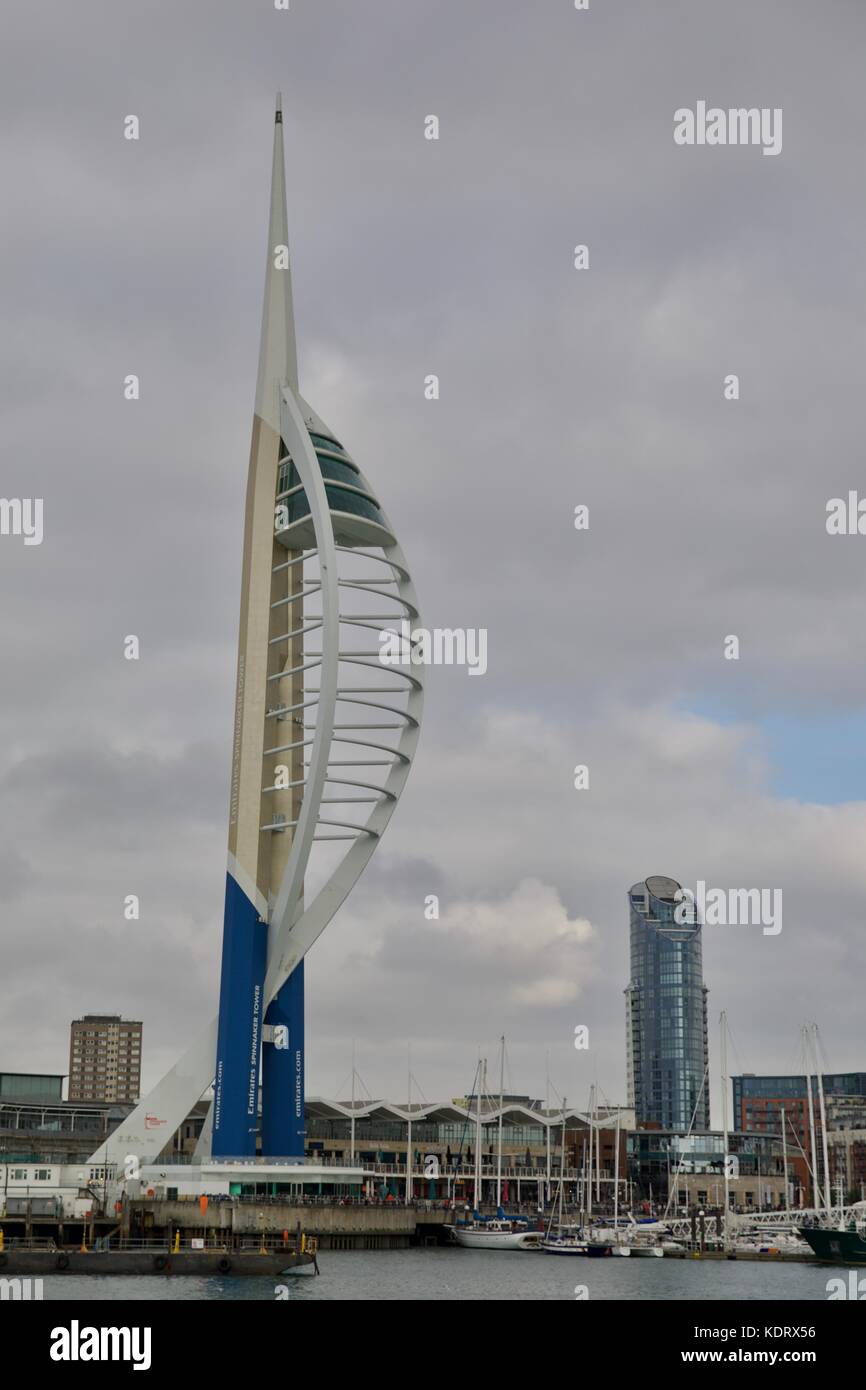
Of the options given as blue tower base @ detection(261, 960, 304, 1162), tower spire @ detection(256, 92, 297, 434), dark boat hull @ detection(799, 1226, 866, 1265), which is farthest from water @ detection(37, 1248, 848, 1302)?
tower spire @ detection(256, 92, 297, 434)

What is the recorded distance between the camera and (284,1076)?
71938 millimetres

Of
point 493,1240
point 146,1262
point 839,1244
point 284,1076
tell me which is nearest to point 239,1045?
point 284,1076

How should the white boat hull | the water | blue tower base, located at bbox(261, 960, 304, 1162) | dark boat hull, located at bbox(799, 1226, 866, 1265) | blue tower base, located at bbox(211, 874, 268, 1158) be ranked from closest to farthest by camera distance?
the water < blue tower base, located at bbox(211, 874, 268, 1158) < blue tower base, located at bbox(261, 960, 304, 1162) < dark boat hull, located at bbox(799, 1226, 866, 1265) < the white boat hull

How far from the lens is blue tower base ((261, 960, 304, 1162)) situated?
234 ft

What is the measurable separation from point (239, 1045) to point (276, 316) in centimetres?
3238

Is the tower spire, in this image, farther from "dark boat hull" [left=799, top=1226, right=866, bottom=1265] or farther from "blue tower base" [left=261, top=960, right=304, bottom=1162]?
"dark boat hull" [left=799, top=1226, right=866, bottom=1265]

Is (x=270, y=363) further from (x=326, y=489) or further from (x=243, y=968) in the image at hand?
(x=243, y=968)

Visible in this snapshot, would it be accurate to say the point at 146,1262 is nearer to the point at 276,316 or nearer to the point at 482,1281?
the point at 482,1281

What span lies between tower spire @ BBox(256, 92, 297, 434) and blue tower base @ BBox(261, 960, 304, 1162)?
2457 centimetres

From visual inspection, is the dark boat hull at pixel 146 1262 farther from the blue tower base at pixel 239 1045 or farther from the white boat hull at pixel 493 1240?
the white boat hull at pixel 493 1240

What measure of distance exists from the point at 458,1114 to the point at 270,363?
72779mm

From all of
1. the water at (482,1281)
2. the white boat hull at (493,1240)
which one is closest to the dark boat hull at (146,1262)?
the water at (482,1281)
